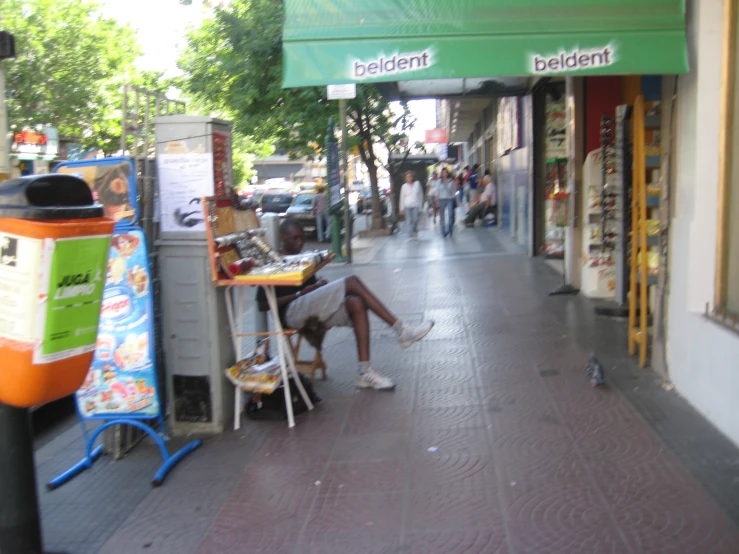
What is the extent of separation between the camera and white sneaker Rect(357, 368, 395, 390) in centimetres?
621

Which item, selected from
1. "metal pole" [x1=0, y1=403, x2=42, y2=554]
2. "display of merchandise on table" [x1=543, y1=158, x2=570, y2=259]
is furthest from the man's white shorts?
"display of merchandise on table" [x1=543, y1=158, x2=570, y2=259]

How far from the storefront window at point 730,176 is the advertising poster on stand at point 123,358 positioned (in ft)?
12.6

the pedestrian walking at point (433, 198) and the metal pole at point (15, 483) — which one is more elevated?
the pedestrian walking at point (433, 198)

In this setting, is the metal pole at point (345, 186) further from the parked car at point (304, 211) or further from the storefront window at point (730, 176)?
the storefront window at point (730, 176)

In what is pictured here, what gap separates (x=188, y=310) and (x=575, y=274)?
632 centimetres

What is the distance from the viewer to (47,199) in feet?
11.1

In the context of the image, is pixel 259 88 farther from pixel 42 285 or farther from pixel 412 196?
pixel 42 285

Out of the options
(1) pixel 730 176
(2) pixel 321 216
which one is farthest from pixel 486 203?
(1) pixel 730 176

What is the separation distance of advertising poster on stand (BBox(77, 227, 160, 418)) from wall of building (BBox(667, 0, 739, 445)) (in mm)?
3670

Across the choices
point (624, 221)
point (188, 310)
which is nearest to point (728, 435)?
point (624, 221)

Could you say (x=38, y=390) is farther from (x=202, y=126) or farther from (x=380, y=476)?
(x=202, y=126)

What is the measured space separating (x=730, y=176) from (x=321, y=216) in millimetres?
17454

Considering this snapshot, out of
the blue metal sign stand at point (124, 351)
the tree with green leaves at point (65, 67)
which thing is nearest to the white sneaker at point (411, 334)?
the blue metal sign stand at point (124, 351)

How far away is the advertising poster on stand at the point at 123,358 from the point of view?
198 inches
